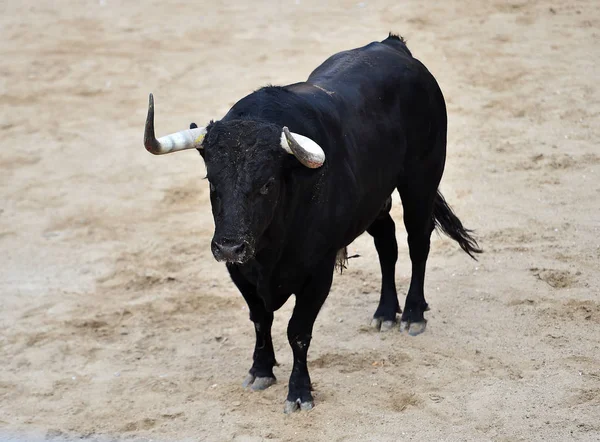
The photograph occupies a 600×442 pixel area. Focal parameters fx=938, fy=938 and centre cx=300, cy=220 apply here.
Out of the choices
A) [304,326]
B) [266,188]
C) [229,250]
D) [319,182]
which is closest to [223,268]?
[304,326]

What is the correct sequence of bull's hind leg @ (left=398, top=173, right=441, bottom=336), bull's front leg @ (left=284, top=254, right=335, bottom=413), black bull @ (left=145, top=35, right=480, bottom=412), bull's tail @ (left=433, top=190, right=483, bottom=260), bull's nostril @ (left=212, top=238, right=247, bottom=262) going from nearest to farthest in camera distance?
bull's nostril @ (left=212, top=238, right=247, bottom=262), black bull @ (left=145, top=35, right=480, bottom=412), bull's front leg @ (left=284, top=254, right=335, bottom=413), bull's hind leg @ (left=398, top=173, right=441, bottom=336), bull's tail @ (left=433, top=190, right=483, bottom=260)

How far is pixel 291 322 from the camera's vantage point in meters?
4.95

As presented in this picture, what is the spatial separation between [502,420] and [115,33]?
27.3 ft

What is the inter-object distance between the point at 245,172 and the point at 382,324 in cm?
189

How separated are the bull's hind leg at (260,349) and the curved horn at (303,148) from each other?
3.15 ft

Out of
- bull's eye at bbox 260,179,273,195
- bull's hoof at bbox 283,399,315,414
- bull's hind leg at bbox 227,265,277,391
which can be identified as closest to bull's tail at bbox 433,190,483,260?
bull's hind leg at bbox 227,265,277,391

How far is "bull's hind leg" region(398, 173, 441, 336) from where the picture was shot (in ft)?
18.7

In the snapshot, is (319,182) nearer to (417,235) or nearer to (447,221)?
(417,235)

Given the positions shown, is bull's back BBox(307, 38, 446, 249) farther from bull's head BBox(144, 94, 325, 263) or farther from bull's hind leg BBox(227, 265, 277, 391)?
bull's hind leg BBox(227, 265, 277, 391)

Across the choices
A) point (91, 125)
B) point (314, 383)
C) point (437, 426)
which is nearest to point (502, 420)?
point (437, 426)

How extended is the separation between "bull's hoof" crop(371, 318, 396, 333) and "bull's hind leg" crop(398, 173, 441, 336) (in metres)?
0.07

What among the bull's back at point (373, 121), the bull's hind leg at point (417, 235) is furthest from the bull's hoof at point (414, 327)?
the bull's back at point (373, 121)

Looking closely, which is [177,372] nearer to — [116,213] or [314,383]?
[314,383]

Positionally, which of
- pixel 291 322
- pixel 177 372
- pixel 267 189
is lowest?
pixel 177 372
